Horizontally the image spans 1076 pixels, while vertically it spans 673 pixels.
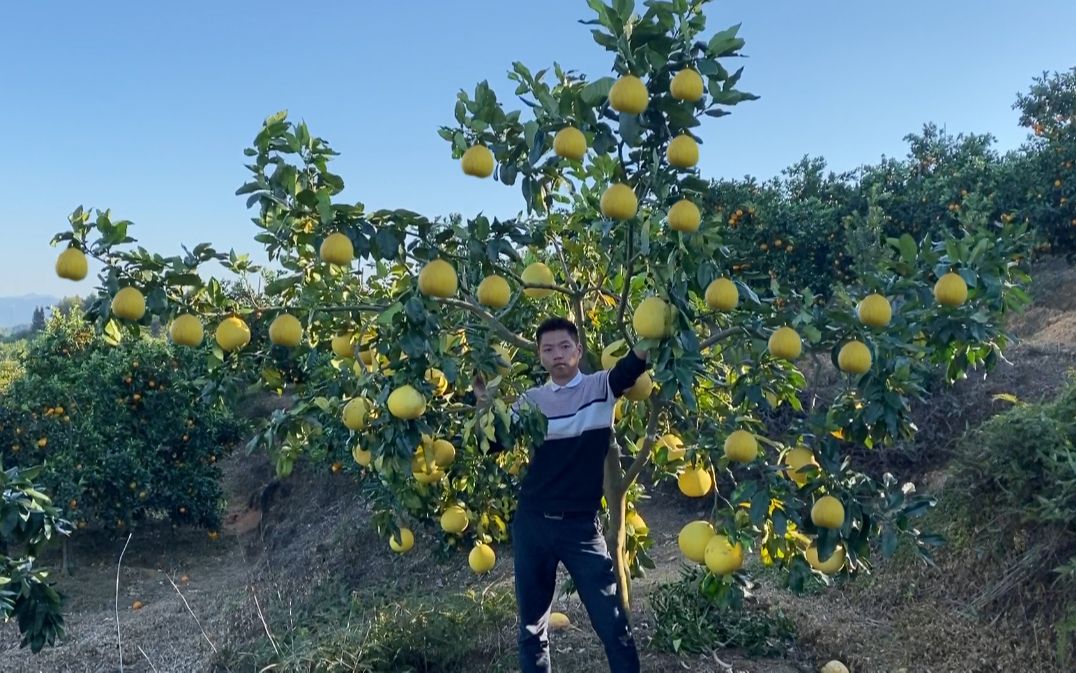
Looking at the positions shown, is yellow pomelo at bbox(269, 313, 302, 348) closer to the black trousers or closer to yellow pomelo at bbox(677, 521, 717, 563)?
the black trousers

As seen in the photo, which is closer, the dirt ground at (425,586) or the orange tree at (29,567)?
the orange tree at (29,567)

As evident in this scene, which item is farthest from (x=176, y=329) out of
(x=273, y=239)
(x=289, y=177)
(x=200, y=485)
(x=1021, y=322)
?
(x=1021, y=322)

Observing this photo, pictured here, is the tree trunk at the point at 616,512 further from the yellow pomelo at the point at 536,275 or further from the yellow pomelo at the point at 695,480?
the yellow pomelo at the point at 536,275

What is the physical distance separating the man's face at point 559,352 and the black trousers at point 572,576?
50 cm

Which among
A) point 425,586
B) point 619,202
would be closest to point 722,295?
point 619,202

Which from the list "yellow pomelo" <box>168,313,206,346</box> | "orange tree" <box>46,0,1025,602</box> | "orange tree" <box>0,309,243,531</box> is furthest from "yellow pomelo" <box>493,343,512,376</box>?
"orange tree" <box>0,309,243,531</box>

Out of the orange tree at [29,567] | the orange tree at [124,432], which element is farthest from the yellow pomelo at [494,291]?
the orange tree at [124,432]

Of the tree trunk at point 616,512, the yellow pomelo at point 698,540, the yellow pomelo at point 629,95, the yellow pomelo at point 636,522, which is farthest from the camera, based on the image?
the yellow pomelo at point 636,522

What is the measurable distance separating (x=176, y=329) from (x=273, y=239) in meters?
0.38

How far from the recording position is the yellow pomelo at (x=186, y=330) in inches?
94.5

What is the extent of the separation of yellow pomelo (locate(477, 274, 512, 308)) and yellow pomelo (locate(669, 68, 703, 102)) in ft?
2.42

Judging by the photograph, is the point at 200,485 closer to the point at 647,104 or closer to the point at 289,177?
the point at 289,177

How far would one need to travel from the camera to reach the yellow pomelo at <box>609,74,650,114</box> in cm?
209

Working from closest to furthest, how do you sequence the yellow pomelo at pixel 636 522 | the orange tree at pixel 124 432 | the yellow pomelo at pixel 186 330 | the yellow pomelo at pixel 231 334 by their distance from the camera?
the yellow pomelo at pixel 186 330 < the yellow pomelo at pixel 231 334 < the yellow pomelo at pixel 636 522 < the orange tree at pixel 124 432
